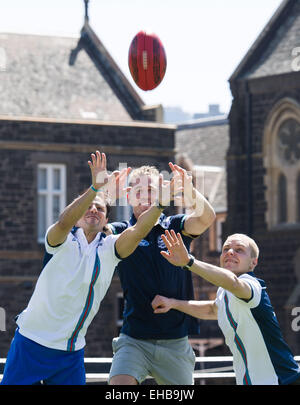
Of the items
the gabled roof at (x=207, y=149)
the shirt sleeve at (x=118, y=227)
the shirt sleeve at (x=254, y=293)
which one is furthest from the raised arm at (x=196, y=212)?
the gabled roof at (x=207, y=149)

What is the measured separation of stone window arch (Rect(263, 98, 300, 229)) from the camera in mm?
34938

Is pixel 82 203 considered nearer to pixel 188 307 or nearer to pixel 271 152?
pixel 188 307

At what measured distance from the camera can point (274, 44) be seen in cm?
3569

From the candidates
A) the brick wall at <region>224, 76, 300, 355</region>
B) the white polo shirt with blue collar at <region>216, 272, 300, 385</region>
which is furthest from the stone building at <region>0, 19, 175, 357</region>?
the white polo shirt with blue collar at <region>216, 272, 300, 385</region>

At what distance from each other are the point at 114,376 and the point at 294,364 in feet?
4.57

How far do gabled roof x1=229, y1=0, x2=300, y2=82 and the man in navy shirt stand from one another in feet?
85.9

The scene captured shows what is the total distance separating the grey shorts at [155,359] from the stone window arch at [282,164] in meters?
25.6

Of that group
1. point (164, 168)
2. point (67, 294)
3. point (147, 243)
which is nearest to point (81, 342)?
point (67, 294)

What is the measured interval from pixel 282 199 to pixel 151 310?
86.5 ft

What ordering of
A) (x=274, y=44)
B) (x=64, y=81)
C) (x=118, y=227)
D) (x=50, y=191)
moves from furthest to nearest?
(x=274, y=44) → (x=64, y=81) → (x=50, y=191) → (x=118, y=227)

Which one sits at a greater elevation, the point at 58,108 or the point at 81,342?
the point at 58,108

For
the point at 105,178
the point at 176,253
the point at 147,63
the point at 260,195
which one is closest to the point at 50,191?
the point at 260,195

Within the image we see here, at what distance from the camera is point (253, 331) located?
8.38 meters
